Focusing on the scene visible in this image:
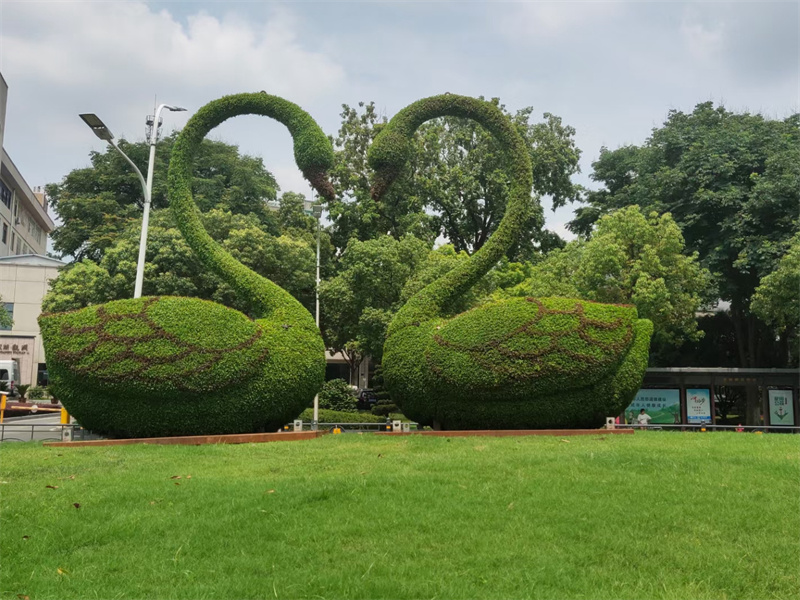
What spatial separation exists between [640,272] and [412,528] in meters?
17.1

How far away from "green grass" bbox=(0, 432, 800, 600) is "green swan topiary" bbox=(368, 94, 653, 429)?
12.1 feet

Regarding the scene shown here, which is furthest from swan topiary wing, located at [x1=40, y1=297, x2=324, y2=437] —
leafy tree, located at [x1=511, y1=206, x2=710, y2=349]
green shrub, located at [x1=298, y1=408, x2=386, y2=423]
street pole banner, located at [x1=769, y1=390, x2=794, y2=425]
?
street pole banner, located at [x1=769, y1=390, x2=794, y2=425]

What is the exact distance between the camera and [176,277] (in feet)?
83.1

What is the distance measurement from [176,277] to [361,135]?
11117 mm

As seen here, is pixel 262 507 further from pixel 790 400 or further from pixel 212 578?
pixel 790 400

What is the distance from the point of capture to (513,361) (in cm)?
1184

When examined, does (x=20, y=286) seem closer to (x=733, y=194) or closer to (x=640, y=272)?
(x=640, y=272)

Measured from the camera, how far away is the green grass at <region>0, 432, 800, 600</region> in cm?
426

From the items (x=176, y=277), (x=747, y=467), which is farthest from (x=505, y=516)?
(x=176, y=277)

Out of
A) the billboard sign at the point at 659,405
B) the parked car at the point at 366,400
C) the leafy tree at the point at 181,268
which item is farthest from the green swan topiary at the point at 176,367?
the parked car at the point at 366,400

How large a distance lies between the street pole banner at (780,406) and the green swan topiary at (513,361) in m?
7.93

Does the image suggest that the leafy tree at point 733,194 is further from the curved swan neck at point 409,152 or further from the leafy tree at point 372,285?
the curved swan neck at point 409,152

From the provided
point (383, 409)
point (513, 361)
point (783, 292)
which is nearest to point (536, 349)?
point (513, 361)

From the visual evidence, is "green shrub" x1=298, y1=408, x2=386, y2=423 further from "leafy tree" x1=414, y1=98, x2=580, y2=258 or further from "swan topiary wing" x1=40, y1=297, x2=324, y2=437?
"leafy tree" x1=414, y1=98, x2=580, y2=258
